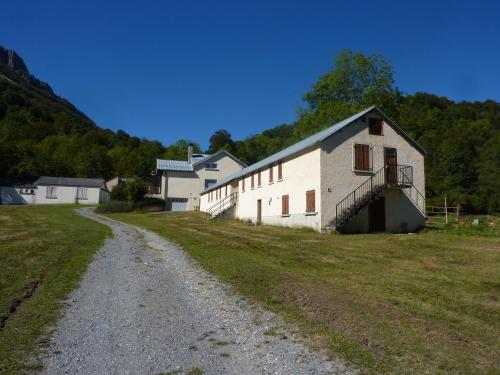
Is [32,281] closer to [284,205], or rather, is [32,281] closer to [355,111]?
[284,205]

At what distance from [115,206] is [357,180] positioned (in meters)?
30.3

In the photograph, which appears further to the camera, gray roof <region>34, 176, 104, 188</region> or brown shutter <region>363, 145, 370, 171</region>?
gray roof <region>34, 176, 104, 188</region>

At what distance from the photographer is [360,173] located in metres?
23.6

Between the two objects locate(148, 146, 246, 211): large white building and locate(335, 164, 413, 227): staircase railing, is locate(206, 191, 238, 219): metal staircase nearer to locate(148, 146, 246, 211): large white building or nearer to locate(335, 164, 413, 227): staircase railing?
locate(148, 146, 246, 211): large white building

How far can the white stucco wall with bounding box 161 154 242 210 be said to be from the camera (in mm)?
51250

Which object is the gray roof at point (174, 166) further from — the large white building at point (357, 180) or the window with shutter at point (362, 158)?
the window with shutter at point (362, 158)

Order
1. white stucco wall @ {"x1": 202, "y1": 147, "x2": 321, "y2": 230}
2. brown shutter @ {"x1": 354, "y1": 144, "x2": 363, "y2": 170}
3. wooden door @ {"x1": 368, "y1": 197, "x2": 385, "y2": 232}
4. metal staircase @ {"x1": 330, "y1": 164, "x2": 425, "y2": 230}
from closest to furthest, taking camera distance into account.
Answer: metal staircase @ {"x1": 330, "y1": 164, "x2": 425, "y2": 230}
white stucco wall @ {"x1": 202, "y1": 147, "x2": 321, "y2": 230}
brown shutter @ {"x1": 354, "y1": 144, "x2": 363, "y2": 170}
wooden door @ {"x1": 368, "y1": 197, "x2": 385, "y2": 232}

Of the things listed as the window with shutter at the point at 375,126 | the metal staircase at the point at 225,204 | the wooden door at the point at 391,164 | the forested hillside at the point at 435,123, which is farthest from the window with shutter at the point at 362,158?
the forested hillside at the point at 435,123

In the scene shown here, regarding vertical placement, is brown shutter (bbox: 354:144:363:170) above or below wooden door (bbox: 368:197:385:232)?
above

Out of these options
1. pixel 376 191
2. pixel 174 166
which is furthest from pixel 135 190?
pixel 376 191

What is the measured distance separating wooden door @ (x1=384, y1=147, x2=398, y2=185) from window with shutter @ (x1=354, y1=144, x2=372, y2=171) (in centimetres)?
144

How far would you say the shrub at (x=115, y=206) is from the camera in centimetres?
4349

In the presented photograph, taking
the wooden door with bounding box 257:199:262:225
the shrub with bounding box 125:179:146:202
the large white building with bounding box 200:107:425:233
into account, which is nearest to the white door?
the shrub with bounding box 125:179:146:202

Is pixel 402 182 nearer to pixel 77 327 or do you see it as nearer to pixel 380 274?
pixel 380 274
